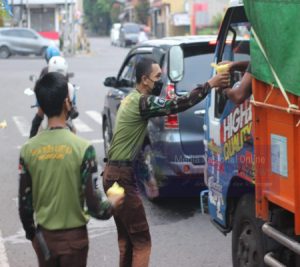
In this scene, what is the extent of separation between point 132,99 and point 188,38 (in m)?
3.47

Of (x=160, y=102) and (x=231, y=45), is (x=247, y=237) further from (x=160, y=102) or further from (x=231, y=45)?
(x=231, y=45)

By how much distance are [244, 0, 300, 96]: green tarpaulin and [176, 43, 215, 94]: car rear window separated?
3.45 m

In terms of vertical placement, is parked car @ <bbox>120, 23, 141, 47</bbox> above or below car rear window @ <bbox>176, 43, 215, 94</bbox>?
above

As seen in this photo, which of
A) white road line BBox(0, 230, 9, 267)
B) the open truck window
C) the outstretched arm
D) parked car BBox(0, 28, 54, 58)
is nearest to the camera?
the outstretched arm

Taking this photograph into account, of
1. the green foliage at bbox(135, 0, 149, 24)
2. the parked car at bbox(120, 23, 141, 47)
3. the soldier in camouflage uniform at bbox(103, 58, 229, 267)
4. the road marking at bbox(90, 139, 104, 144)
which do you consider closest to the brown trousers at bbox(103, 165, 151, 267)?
the soldier in camouflage uniform at bbox(103, 58, 229, 267)

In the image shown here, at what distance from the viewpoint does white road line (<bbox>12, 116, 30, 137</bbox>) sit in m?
14.3

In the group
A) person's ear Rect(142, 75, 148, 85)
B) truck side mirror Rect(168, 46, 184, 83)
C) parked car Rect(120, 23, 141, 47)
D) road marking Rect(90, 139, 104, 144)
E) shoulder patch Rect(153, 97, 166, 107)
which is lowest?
road marking Rect(90, 139, 104, 144)

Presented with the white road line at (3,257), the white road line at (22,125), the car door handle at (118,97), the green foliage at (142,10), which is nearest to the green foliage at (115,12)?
the green foliage at (142,10)

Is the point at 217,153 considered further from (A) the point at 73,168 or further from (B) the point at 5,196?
(B) the point at 5,196

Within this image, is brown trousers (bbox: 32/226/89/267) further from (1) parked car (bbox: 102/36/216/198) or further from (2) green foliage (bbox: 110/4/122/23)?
(2) green foliage (bbox: 110/4/122/23)

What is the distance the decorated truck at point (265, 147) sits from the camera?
406 centimetres

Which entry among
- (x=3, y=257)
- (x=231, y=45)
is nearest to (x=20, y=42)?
(x=3, y=257)

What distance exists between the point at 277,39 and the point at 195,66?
12.8 ft

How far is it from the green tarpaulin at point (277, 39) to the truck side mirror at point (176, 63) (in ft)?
11.5
